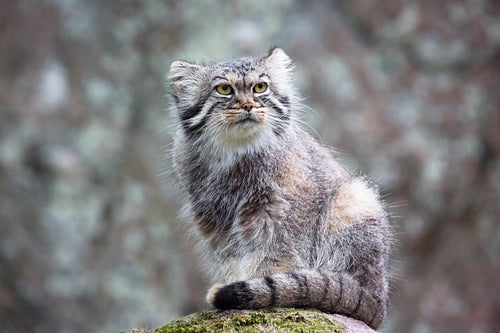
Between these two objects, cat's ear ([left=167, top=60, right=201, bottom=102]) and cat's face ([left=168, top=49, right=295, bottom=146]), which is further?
cat's ear ([left=167, top=60, right=201, bottom=102])

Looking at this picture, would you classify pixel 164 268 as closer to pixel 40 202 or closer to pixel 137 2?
pixel 40 202

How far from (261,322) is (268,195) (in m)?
1.38

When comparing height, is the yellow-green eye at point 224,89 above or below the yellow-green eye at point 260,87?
below

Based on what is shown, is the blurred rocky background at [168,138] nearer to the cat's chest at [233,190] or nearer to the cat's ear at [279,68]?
the cat's ear at [279,68]

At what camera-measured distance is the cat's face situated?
5.98m

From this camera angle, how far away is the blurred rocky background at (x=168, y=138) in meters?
11.1

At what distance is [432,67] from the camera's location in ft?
39.7

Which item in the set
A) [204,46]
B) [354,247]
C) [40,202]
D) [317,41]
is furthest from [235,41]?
[354,247]

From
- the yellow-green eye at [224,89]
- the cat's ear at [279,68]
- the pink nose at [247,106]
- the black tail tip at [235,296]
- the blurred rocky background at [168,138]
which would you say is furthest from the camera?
the blurred rocky background at [168,138]

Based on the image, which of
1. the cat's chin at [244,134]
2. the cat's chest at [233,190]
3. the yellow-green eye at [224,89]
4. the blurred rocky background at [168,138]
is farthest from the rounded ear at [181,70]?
the blurred rocky background at [168,138]

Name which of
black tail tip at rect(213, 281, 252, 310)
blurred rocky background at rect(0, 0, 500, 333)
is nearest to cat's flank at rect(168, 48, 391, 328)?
black tail tip at rect(213, 281, 252, 310)

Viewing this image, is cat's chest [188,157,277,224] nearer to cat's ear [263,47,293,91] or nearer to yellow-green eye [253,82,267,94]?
yellow-green eye [253,82,267,94]

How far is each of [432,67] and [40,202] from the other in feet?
22.8

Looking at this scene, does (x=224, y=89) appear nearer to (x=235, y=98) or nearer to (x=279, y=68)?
(x=235, y=98)
